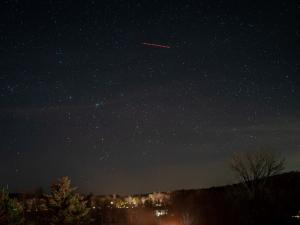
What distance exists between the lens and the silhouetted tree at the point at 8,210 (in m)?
19.8

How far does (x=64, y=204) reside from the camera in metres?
29.5

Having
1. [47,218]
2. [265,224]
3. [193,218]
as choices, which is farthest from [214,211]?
[47,218]

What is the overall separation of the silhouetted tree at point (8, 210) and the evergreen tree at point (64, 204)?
841 centimetres

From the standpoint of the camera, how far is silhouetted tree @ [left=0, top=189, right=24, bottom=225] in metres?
19.8

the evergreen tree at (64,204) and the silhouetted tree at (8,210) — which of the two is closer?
the silhouetted tree at (8,210)

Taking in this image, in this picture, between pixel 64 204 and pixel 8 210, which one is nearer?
pixel 8 210

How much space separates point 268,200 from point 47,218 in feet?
62.2

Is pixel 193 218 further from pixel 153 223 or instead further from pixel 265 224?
pixel 265 224

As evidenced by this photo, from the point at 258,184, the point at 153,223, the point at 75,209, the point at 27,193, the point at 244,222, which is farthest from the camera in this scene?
the point at 27,193

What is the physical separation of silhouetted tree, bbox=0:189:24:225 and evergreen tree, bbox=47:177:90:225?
841cm

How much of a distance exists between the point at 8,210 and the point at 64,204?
958 centimetres

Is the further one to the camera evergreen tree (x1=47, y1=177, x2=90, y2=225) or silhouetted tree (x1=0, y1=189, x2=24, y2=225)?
evergreen tree (x1=47, y1=177, x2=90, y2=225)

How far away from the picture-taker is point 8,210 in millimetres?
20125

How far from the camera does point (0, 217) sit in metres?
19.2
